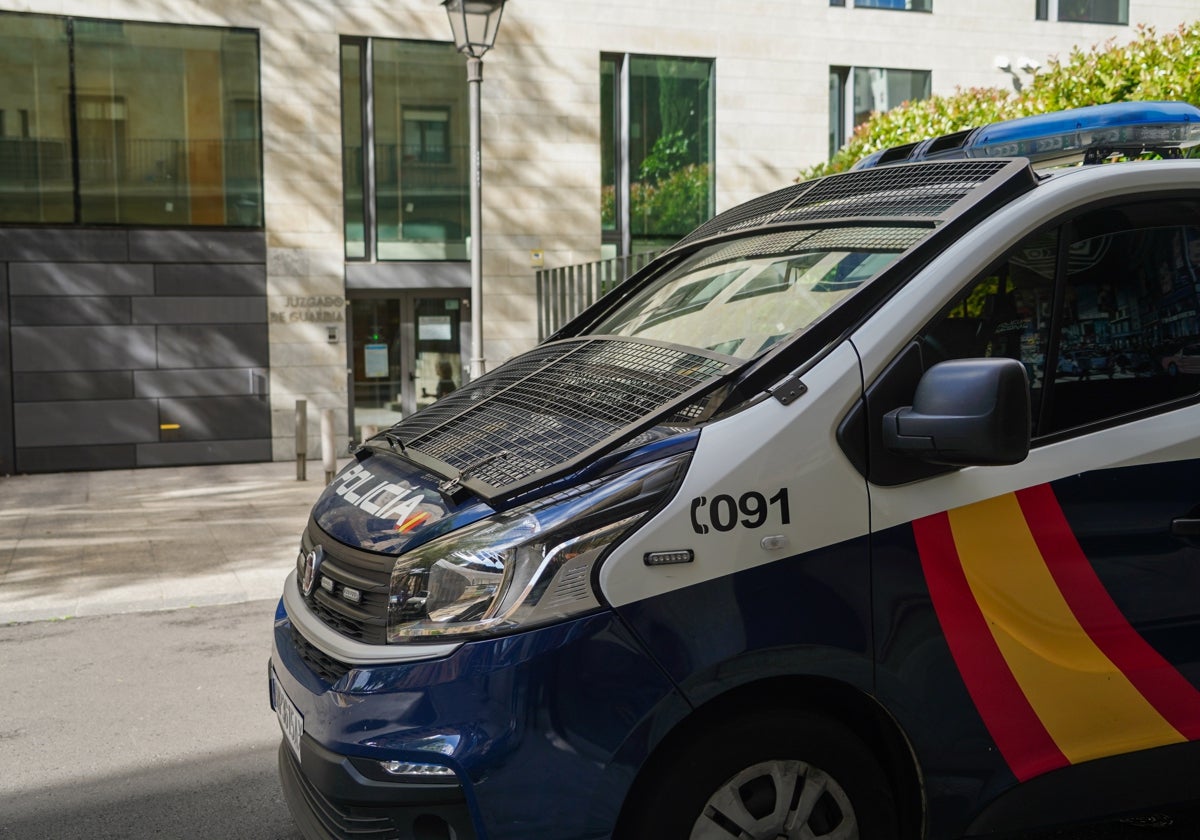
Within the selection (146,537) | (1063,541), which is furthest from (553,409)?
(146,537)

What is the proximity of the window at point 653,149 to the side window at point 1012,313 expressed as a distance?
15.1 m

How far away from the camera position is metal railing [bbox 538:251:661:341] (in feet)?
46.5

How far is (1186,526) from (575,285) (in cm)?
1294

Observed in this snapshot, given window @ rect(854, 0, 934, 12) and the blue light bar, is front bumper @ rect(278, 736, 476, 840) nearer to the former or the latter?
the blue light bar

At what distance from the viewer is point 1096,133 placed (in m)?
3.63

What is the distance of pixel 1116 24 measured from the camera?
2044 cm

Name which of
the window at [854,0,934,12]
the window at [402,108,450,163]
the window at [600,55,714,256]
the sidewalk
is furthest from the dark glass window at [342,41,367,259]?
the window at [854,0,934,12]

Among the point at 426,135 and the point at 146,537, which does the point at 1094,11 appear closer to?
the point at 426,135

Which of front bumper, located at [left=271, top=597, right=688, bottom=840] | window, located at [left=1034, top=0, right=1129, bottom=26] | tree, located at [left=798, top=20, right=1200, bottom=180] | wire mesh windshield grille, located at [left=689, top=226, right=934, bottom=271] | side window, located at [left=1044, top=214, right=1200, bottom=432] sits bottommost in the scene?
front bumper, located at [left=271, top=597, right=688, bottom=840]

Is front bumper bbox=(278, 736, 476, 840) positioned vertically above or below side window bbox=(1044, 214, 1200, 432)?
below

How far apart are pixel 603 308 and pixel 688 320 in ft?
2.40

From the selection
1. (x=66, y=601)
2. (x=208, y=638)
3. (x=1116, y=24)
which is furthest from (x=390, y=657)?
(x=1116, y=24)

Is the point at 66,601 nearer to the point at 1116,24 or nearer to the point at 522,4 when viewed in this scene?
the point at 522,4

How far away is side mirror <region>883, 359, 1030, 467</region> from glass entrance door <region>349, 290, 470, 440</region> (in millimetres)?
14485
